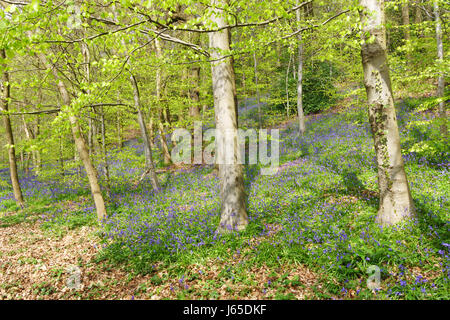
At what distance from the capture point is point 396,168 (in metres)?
4.66

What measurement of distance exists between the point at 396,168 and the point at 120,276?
21.0 feet

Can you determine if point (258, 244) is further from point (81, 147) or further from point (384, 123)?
point (81, 147)

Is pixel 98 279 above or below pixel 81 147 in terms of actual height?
below

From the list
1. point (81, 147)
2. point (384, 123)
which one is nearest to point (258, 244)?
point (384, 123)

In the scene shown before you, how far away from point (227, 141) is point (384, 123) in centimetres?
343

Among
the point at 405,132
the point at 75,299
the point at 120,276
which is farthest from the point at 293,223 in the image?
the point at 405,132

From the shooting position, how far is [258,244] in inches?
213

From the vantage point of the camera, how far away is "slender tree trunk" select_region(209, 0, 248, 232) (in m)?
5.84

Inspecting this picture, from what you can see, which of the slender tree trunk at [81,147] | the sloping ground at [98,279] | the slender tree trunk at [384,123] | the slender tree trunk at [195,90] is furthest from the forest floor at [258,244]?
the slender tree trunk at [195,90]

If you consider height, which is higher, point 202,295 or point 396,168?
point 396,168

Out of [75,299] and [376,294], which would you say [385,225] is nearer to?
[376,294]

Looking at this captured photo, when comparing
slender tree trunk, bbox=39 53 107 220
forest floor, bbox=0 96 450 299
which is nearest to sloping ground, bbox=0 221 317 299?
forest floor, bbox=0 96 450 299

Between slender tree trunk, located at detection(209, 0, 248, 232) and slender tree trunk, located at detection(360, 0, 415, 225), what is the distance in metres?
3.01

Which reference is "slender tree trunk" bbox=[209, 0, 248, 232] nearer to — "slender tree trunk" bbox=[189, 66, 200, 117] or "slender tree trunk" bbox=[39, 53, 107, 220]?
"slender tree trunk" bbox=[39, 53, 107, 220]
